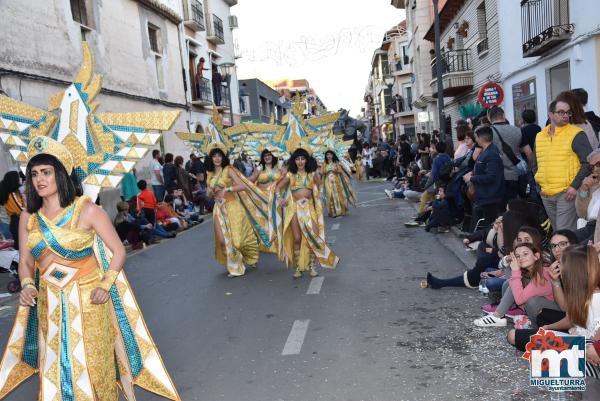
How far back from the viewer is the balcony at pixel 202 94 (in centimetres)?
2846

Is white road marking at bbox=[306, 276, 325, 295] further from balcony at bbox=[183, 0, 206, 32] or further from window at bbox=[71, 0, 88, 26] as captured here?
balcony at bbox=[183, 0, 206, 32]

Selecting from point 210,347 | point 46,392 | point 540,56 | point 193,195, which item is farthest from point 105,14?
point 46,392

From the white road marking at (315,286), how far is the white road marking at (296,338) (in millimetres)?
1240

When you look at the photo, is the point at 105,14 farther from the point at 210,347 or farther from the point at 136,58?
the point at 210,347

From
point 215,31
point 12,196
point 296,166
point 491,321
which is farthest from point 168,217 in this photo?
point 215,31

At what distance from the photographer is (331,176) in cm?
1577

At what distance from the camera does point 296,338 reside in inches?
220

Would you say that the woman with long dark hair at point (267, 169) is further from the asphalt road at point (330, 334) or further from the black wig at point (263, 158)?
the asphalt road at point (330, 334)

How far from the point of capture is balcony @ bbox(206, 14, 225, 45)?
105 feet

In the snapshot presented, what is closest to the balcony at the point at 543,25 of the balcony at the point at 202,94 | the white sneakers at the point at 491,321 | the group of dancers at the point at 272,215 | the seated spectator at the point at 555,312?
the group of dancers at the point at 272,215

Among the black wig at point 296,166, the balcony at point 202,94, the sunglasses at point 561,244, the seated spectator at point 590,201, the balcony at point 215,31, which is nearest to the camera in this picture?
the sunglasses at point 561,244

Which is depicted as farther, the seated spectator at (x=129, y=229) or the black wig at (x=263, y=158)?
the seated spectator at (x=129, y=229)

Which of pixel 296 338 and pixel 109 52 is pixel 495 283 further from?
pixel 109 52

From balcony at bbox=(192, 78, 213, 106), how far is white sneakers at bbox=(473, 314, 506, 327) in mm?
24022
